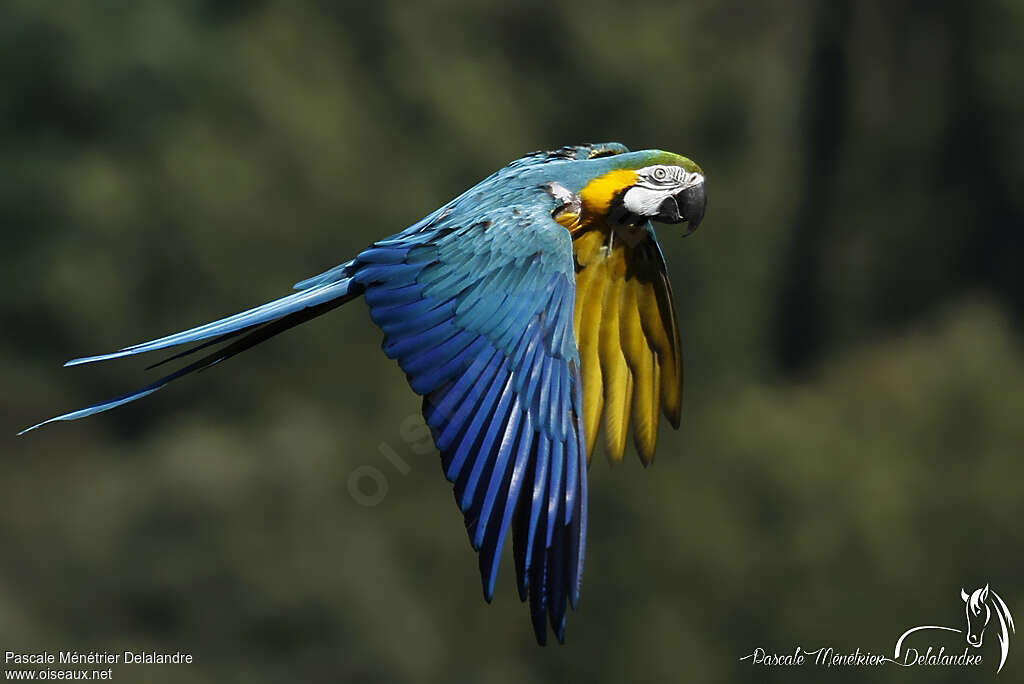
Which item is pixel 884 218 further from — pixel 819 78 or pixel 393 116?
pixel 393 116

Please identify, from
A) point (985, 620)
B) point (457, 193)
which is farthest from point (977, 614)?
point (457, 193)

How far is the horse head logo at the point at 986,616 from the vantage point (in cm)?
367

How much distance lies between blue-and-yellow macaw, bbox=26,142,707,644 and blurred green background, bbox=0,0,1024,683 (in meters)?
2.38

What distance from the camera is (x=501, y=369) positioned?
4.66ft

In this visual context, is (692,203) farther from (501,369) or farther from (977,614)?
(977,614)

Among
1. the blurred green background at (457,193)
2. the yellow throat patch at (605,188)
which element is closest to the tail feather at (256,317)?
the yellow throat patch at (605,188)

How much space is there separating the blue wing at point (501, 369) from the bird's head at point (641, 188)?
3.3 inches

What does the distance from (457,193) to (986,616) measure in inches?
87.3

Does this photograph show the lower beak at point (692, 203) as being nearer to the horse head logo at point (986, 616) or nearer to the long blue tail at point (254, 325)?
the long blue tail at point (254, 325)

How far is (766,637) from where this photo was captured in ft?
13.9

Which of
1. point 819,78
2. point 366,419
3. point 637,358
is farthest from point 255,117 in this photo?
point 637,358
